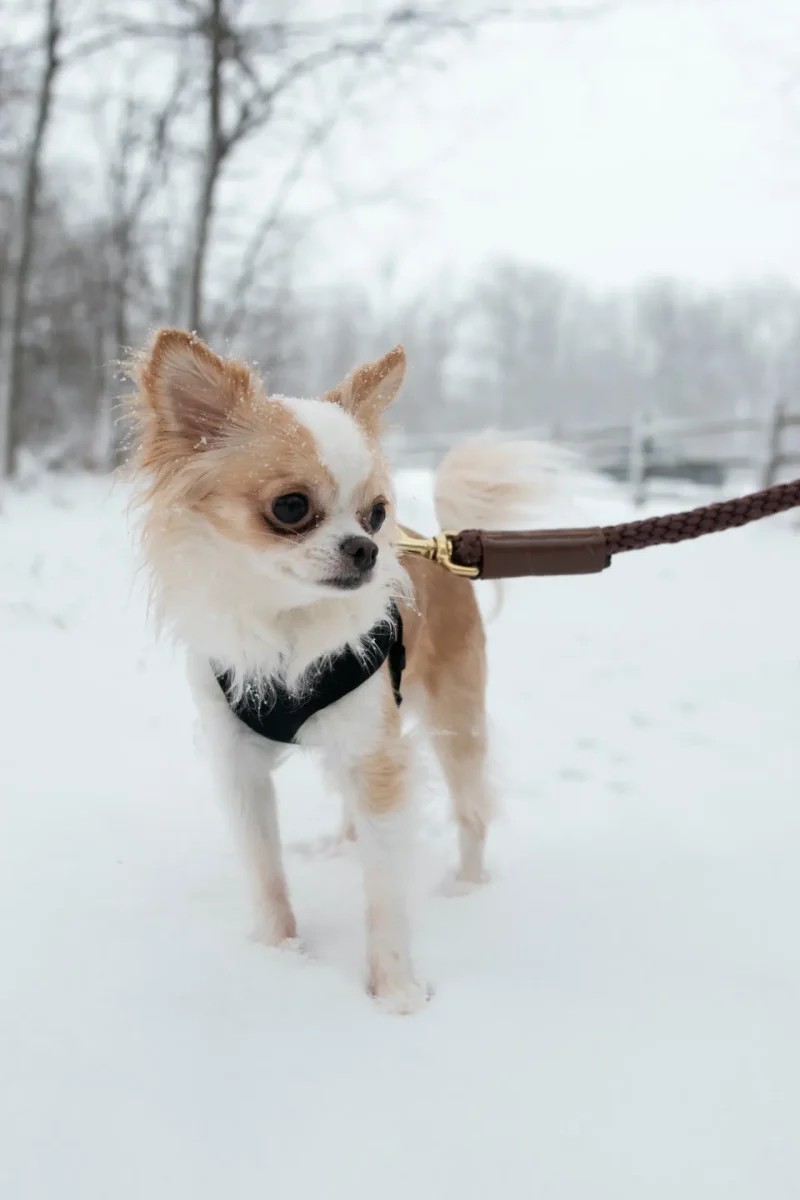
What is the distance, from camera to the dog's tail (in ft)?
9.45

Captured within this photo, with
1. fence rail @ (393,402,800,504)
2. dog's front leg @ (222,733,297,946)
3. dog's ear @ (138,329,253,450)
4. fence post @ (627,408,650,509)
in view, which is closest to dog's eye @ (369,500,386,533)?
dog's ear @ (138,329,253,450)

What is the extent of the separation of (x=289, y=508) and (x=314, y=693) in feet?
1.58

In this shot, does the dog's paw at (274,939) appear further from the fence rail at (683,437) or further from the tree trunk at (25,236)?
the tree trunk at (25,236)

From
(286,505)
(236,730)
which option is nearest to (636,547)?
(286,505)

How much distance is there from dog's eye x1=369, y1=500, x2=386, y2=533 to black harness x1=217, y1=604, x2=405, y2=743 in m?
0.28

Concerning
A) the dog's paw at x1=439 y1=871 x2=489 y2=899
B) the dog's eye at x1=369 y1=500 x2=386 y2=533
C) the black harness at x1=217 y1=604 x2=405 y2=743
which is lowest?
the dog's paw at x1=439 y1=871 x2=489 y2=899

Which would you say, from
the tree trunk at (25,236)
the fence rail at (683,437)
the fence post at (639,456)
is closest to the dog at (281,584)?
the fence rail at (683,437)

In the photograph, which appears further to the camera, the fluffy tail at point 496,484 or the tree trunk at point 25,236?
the tree trunk at point 25,236

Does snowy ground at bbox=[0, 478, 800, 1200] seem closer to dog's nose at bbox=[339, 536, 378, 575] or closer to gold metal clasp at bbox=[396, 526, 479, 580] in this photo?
gold metal clasp at bbox=[396, 526, 479, 580]

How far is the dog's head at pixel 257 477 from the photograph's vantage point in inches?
74.2

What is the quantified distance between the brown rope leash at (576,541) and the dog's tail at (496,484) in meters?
0.47

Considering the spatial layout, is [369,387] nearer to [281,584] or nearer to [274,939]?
[281,584]

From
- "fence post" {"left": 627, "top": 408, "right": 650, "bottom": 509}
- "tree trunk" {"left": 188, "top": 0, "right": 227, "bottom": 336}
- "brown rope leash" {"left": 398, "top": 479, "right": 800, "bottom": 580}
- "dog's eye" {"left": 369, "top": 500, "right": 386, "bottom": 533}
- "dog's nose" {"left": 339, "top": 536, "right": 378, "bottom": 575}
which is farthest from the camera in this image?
"fence post" {"left": 627, "top": 408, "right": 650, "bottom": 509}

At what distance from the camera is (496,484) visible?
9.46 ft
